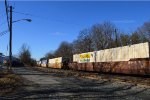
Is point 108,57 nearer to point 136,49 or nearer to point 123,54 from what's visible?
point 123,54

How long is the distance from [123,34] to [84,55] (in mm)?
47538

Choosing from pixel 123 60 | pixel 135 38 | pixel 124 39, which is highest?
pixel 124 39

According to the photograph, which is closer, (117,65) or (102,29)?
(117,65)

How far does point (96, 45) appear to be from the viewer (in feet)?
365

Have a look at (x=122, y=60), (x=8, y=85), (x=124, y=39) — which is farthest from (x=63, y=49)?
(x=8, y=85)

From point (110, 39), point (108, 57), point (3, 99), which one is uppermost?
point (110, 39)

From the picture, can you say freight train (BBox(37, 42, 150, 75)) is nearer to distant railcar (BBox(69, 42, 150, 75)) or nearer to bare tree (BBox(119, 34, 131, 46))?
distant railcar (BBox(69, 42, 150, 75))

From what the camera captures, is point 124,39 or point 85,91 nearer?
point 85,91

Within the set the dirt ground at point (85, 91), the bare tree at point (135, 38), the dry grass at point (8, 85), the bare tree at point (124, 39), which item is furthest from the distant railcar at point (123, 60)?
the bare tree at point (124, 39)

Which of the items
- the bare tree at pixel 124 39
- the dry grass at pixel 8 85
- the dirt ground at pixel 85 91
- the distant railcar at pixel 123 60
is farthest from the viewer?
the bare tree at pixel 124 39

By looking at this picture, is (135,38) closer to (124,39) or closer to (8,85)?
(124,39)

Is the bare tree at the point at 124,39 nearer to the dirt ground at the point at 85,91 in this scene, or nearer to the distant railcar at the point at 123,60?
the distant railcar at the point at 123,60

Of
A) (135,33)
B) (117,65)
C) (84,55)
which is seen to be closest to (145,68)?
(117,65)

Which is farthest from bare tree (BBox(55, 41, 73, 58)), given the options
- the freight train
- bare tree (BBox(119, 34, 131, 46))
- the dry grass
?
the dry grass
